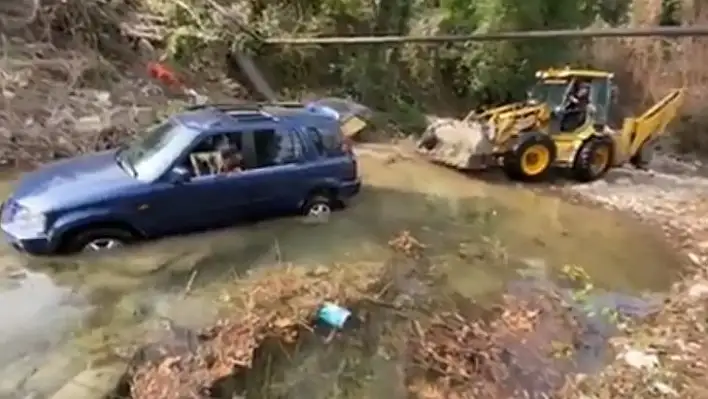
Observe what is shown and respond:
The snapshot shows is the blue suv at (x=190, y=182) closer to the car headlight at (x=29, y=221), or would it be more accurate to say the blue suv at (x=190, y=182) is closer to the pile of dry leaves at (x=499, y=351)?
the car headlight at (x=29, y=221)

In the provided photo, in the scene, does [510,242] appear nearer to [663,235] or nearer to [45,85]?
[663,235]

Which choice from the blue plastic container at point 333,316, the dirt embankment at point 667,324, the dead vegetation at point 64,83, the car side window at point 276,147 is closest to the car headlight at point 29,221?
the car side window at point 276,147

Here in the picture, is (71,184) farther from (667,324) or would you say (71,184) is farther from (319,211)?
(667,324)

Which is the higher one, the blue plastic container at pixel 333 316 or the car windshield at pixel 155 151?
the car windshield at pixel 155 151

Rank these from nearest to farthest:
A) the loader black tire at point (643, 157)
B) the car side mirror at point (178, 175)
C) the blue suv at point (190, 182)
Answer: the blue suv at point (190, 182), the car side mirror at point (178, 175), the loader black tire at point (643, 157)

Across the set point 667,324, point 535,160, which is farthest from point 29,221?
point 535,160

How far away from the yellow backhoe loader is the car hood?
5397 millimetres

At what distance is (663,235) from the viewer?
10.4m

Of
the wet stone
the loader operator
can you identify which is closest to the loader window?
the loader operator

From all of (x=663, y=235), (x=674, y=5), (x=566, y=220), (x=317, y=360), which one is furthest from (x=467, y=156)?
(x=674, y=5)

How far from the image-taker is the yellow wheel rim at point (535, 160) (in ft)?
39.7

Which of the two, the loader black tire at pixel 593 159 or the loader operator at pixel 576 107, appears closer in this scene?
the loader black tire at pixel 593 159

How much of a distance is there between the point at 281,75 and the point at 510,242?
6596 mm

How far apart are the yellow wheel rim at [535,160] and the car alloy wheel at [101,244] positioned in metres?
6.21
